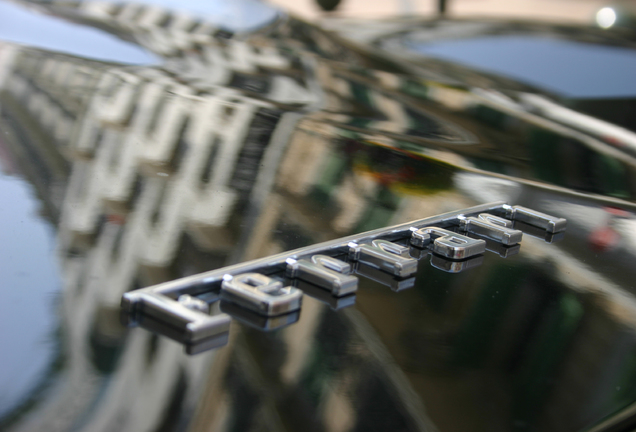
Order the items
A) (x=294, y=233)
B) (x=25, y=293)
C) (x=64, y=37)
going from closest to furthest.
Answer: (x=25, y=293) < (x=294, y=233) < (x=64, y=37)

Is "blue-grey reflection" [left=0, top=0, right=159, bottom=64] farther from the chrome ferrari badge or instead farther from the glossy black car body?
Answer: the chrome ferrari badge

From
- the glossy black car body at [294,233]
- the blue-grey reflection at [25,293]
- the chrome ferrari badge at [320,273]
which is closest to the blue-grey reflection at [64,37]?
the glossy black car body at [294,233]

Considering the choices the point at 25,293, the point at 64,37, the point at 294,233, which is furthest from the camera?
the point at 64,37

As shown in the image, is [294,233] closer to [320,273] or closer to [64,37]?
[320,273]

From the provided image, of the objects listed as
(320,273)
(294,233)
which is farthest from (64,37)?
(320,273)

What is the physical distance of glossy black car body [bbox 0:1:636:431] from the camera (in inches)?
17.8

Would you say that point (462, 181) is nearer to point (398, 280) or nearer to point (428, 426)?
point (398, 280)

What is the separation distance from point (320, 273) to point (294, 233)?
0.11 metres

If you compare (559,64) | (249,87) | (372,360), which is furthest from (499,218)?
(559,64)

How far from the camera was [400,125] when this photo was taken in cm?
119

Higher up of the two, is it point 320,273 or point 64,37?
point 64,37

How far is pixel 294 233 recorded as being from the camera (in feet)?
2.31

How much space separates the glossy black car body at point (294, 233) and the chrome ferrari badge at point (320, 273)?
1cm

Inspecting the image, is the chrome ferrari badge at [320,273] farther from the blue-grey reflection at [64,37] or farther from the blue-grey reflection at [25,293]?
the blue-grey reflection at [64,37]
